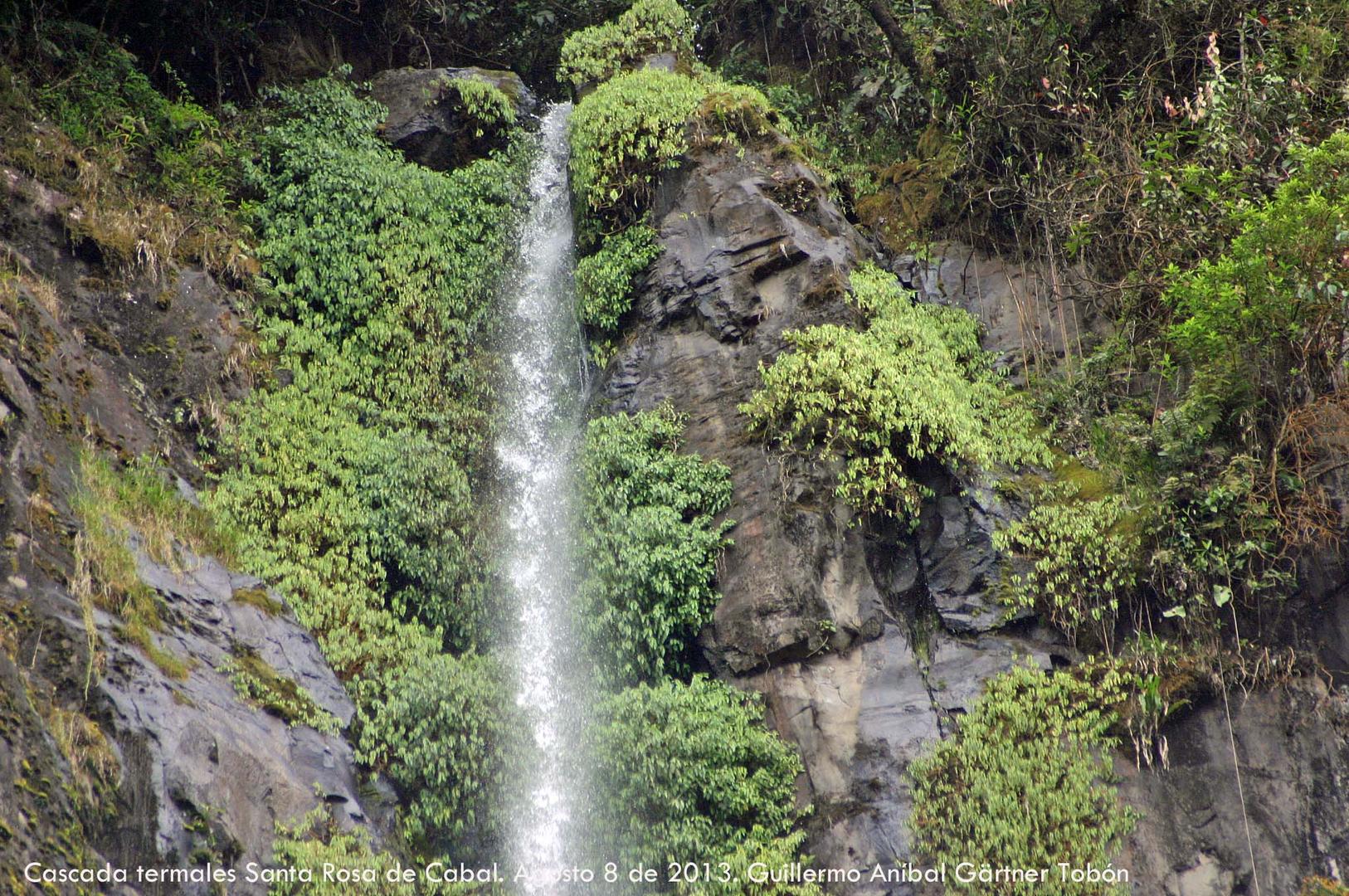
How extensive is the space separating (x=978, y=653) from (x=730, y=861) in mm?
3002

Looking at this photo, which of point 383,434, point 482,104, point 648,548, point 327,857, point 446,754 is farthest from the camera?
point 482,104

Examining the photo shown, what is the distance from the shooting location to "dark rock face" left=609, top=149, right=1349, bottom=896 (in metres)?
8.09

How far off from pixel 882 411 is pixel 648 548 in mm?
2796

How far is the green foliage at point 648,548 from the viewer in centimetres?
973

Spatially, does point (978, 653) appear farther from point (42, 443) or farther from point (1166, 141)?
point (42, 443)

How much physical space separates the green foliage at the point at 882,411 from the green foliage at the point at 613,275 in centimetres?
251

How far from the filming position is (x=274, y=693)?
8328 mm

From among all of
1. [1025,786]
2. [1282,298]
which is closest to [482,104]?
[1282,298]

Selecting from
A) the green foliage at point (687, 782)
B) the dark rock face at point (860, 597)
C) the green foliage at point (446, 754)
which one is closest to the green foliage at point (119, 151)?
the dark rock face at point (860, 597)

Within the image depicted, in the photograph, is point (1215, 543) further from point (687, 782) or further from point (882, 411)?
point (687, 782)

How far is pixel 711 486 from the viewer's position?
1043 centimetres

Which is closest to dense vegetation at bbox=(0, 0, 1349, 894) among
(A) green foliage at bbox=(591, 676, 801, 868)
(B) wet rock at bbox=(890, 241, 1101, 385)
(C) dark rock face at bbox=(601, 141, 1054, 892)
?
(A) green foliage at bbox=(591, 676, 801, 868)

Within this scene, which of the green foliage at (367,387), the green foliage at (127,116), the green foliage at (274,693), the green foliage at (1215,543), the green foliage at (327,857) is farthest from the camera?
the green foliage at (127,116)

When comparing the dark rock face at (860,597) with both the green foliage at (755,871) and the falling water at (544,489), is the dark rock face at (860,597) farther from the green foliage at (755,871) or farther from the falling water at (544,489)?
the falling water at (544,489)
